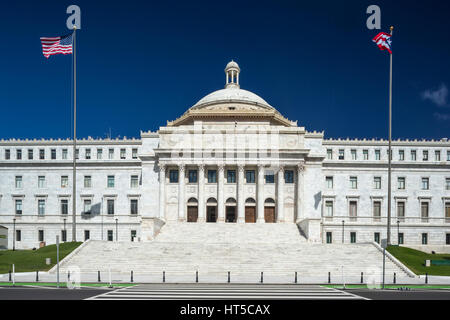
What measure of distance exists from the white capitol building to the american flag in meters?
20.4

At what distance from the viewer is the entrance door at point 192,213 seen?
58.6 meters

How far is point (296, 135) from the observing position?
59.3 metres

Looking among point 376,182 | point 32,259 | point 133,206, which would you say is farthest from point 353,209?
point 32,259

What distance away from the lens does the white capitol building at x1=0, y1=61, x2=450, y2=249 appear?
58531mm

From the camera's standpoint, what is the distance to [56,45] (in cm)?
4225

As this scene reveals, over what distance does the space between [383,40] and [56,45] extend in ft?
124

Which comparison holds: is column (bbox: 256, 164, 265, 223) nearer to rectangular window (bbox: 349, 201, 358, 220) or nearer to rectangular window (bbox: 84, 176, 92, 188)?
rectangular window (bbox: 349, 201, 358, 220)

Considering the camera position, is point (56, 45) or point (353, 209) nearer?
point (56, 45)

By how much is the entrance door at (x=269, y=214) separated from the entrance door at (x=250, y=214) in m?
1.90

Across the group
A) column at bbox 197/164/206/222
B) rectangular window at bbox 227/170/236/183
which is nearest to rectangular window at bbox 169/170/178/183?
column at bbox 197/164/206/222

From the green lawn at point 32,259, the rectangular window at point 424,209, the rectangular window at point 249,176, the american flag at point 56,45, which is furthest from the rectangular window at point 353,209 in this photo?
the american flag at point 56,45

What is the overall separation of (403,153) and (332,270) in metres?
42.4

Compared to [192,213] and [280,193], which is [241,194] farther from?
[192,213]
